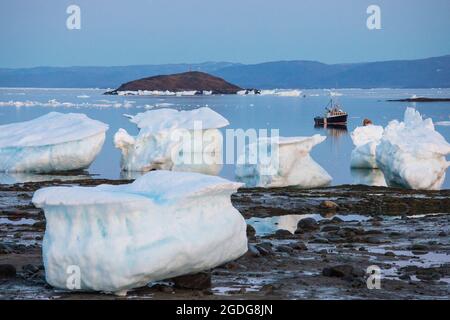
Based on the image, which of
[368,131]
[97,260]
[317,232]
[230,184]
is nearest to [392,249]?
[317,232]

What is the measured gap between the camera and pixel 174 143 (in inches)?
995

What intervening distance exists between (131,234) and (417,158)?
45.9 feet

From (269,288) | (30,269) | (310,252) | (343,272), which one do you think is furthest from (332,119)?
(269,288)

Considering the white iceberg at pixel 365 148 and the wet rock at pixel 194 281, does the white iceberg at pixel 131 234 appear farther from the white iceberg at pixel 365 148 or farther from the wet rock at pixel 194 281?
the white iceberg at pixel 365 148

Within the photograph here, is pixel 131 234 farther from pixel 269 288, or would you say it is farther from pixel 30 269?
pixel 30 269

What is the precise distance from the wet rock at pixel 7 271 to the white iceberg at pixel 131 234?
0.90 meters

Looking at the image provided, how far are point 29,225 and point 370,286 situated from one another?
667 centimetres

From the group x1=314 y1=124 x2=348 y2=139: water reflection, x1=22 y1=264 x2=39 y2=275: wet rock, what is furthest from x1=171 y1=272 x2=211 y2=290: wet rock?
x1=314 y1=124 x2=348 y2=139: water reflection

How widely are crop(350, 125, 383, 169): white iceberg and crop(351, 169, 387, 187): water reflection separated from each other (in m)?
0.28

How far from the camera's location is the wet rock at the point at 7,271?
927 centimetres

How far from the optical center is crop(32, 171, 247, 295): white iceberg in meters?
8.05

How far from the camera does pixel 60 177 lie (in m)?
23.5

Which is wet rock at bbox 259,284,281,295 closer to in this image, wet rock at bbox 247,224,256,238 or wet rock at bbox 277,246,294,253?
wet rock at bbox 277,246,294,253

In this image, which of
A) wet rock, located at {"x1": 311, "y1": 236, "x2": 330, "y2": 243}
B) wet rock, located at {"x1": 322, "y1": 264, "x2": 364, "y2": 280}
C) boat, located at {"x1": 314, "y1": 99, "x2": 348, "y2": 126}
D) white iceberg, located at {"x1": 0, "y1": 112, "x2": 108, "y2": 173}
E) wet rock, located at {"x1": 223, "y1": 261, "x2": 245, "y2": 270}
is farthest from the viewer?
boat, located at {"x1": 314, "y1": 99, "x2": 348, "y2": 126}
